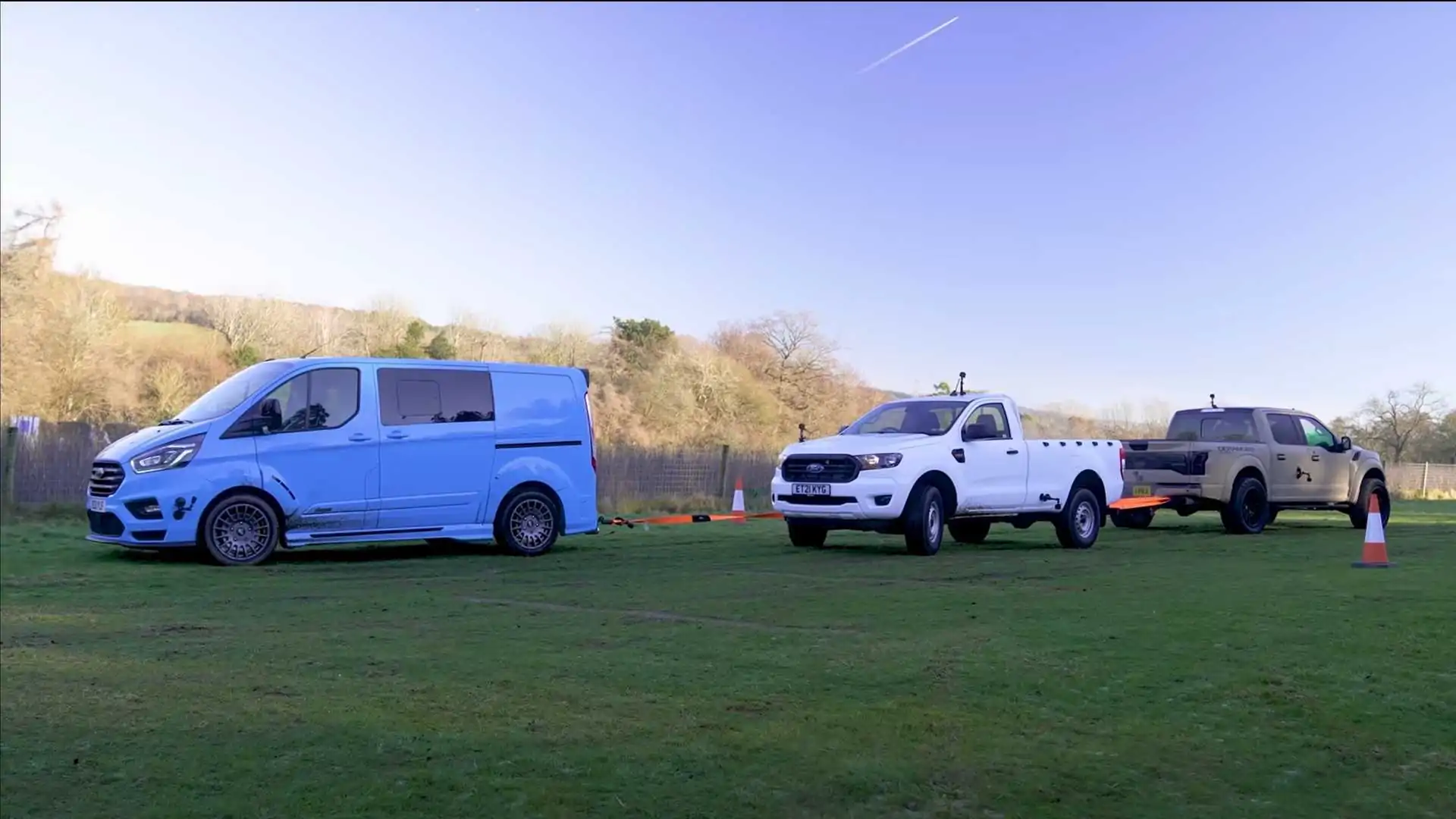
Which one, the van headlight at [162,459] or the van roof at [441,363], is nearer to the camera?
the van headlight at [162,459]

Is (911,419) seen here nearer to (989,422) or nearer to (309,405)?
(989,422)

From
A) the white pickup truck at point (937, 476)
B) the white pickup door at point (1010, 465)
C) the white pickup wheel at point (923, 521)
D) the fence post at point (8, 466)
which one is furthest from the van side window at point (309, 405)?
the fence post at point (8, 466)

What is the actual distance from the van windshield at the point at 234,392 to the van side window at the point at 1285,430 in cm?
1450

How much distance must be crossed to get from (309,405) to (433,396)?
1.33m

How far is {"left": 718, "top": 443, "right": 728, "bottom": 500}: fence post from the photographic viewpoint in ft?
94.7

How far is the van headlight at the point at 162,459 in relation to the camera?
1184 centimetres

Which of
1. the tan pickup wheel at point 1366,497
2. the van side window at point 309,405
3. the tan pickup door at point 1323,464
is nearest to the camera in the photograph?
the van side window at point 309,405

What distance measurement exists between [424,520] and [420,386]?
1.47m

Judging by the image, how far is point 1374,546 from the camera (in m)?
12.6

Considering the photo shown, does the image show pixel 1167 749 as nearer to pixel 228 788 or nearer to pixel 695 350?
pixel 228 788

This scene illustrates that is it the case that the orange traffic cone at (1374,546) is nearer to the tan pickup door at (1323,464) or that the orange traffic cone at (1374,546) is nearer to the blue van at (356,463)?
the tan pickup door at (1323,464)

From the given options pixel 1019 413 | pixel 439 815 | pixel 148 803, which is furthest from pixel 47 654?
pixel 1019 413

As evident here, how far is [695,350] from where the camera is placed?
55656 millimetres

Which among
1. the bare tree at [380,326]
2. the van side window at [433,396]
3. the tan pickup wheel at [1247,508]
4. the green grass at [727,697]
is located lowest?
the green grass at [727,697]
